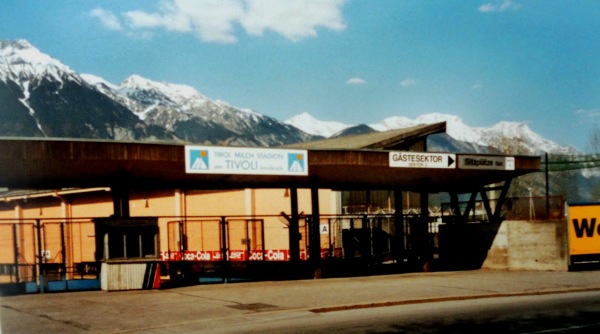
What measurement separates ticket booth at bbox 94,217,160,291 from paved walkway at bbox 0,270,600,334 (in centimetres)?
65

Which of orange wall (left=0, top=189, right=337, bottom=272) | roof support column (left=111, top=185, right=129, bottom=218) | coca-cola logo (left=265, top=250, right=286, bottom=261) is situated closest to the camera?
roof support column (left=111, top=185, right=129, bottom=218)

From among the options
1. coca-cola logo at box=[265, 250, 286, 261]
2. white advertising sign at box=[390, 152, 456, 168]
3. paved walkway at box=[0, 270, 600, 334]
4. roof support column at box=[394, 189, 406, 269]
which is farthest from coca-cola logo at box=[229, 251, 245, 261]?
white advertising sign at box=[390, 152, 456, 168]

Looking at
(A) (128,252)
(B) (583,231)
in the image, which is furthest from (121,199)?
(B) (583,231)

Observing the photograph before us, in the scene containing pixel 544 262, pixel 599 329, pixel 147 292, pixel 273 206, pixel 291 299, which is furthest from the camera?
pixel 273 206

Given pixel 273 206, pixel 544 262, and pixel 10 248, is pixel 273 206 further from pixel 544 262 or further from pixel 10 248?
pixel 544 262

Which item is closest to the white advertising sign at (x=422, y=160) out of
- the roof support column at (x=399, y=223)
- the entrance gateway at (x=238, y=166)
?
the entrance gateway at (x=238, y=166)

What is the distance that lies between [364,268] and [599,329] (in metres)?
16.9

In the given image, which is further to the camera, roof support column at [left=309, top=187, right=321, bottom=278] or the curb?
roof support column at [left=309, top=187, right=321, bottom=278]

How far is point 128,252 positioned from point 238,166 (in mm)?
4363

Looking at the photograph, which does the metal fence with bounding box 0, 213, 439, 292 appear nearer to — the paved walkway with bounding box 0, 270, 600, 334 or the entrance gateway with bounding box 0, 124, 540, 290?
the entrance gateway with bounding box 0, 124, 540, 290

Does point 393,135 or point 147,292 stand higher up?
point 393,135

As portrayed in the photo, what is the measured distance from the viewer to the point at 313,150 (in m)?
21.9

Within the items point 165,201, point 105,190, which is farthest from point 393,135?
point 105,190

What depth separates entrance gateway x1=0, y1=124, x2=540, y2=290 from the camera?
18000mm
